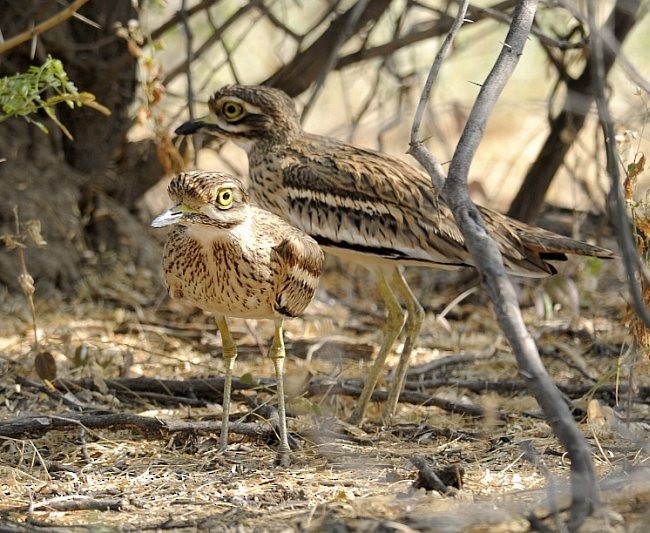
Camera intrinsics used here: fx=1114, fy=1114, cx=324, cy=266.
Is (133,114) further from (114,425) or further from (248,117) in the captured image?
(114,425)

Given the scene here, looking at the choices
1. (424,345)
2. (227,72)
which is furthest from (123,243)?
(227,72)

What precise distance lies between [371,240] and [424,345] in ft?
3.37

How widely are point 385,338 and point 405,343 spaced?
13 cm

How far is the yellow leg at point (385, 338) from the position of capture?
4.16 metres

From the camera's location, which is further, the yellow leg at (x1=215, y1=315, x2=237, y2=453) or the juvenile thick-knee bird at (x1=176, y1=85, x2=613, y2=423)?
the juvenile thick-knee bird at (x1=176, y1=85, x2=613, y2=423)

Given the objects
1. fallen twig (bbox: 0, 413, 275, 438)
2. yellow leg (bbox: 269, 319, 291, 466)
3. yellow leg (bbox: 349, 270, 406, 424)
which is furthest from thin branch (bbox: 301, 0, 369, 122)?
fallen twig (bbox: 0, 413, 275, 438)

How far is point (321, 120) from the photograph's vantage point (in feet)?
29.1

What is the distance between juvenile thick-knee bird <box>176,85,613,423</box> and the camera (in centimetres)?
423

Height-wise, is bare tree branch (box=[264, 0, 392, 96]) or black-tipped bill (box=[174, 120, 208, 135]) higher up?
bare tree branch (box=[264, 0, 392, 96])

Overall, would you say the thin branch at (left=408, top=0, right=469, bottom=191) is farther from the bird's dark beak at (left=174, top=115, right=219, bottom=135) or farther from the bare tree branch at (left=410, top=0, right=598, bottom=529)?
the bird's dark beak at (left=174, top=115, right=219, bottom=135)

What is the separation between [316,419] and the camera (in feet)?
13.0

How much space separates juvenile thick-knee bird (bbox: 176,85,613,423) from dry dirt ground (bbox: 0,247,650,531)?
38 cm

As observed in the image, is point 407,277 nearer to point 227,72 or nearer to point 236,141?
point 236,141

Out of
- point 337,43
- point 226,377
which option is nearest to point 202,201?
point 226,377
